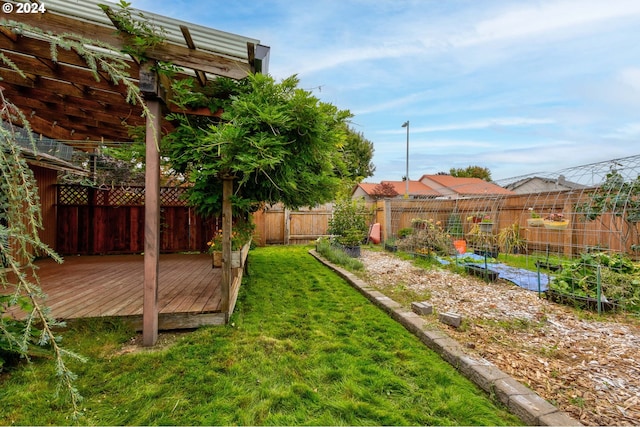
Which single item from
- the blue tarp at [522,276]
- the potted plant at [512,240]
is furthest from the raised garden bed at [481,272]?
the potted plant at [512,240]

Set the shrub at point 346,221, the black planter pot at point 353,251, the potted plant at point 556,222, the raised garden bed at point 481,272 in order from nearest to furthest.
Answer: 1. the raised garden bed at point 481,272
2. the potted plant at point 556,222
3. the black planter pot at point 353,251
4. the shrub at point 346,221

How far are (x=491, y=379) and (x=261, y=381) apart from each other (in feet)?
5.27

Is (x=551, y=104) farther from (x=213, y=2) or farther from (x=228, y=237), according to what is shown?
(x=228, y=237)

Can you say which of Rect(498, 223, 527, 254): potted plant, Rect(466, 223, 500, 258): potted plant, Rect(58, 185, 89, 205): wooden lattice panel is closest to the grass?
Rect(466, 223, 500, 258): potted plant

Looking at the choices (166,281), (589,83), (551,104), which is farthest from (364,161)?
→ (166,281)

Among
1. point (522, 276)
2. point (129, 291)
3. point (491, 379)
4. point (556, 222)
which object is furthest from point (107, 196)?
point (556, 222)

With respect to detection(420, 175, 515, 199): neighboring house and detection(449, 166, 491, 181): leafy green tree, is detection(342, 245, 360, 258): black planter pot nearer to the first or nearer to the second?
detection(420, 175, 515, 199): neighboring house

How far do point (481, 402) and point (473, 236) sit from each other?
7146 mm

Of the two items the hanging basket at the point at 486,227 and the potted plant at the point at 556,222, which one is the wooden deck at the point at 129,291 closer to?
the potted plant at the point at 556,222

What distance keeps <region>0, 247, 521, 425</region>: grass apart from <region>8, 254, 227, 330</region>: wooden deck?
0.55ft

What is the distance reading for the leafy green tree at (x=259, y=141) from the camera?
2604 millimetres

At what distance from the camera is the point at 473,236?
8156mm

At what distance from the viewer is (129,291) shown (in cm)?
360

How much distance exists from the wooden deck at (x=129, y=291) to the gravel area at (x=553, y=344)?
8.26 feet
